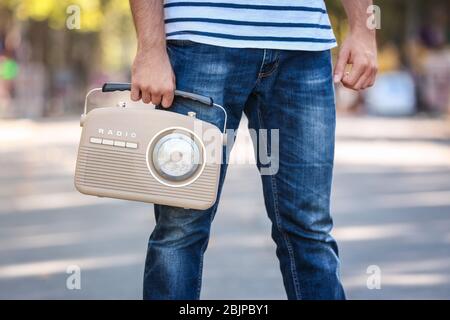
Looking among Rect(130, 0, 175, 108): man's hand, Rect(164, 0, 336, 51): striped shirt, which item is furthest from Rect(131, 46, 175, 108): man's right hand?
Rect(164, 0, 336, 51): striped shirt

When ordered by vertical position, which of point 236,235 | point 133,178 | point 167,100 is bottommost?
point 236,235

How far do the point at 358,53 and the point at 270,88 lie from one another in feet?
0.83

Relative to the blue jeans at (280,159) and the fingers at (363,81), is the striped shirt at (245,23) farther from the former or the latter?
the fingers at (363,81)

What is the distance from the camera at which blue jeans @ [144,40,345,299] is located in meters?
2.85

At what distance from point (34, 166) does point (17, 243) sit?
20.6 ft

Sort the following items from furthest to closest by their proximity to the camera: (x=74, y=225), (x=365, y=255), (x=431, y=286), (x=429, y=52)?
(x=429, y=52) → (x=74, y=225) → (x=365, y=255) → (x=431, y=286)

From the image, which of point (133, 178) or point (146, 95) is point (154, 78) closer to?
point (146, 95)

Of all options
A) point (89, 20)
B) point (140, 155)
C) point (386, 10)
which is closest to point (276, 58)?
point (140, 155)

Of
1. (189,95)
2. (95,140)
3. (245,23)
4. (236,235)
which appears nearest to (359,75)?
(245,23)

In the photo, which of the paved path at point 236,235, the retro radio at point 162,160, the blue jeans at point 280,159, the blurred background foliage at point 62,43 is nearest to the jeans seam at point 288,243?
the blue jeans at point 280,159

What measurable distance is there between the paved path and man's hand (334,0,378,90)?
6.14ft

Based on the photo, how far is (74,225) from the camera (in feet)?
24.3

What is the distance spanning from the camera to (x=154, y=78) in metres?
2.77
